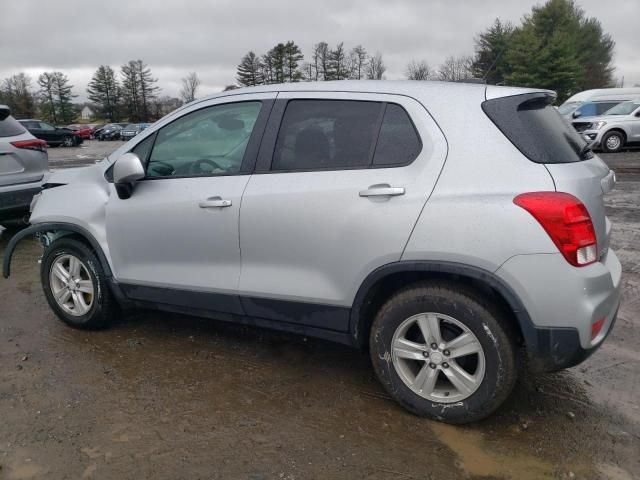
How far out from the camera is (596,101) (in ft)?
65.7

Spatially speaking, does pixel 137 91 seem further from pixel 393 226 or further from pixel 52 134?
pixel 393 226

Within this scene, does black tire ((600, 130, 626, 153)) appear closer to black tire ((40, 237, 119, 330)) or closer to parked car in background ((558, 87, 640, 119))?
parked car in background ((558, 87, 640, 119))

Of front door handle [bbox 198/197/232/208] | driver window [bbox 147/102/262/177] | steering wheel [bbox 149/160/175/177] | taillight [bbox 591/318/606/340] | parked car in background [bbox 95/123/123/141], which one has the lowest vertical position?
parked car in background [bbox 95/123/123/141]

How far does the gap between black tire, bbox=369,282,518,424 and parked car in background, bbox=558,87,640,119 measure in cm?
1817

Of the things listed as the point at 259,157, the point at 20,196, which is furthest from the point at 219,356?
the point at 20,196

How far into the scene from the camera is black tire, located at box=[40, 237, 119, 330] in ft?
12.8

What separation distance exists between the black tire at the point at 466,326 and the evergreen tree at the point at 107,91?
90.9m

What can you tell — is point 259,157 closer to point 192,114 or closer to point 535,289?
point 192,114

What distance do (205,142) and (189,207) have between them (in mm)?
481

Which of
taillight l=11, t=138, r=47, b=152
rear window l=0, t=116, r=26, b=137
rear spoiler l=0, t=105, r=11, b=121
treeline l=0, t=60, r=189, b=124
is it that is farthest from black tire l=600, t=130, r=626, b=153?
treeline l=0, t=60, r=189, b=124

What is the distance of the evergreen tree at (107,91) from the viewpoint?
281ft

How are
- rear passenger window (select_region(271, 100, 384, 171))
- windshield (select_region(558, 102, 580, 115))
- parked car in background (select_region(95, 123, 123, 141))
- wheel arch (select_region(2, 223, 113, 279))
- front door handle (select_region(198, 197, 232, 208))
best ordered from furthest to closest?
parked car in background (select_region(95, 123, 123, 141)), windshield (select_region(558, 102, 580, 115)), wheel arch (select_region(2, 223, 113, 279)), front door handle (select_region(198, 197, 232, 208)), rear passenger window (select_region(271, 100, 384, 171))

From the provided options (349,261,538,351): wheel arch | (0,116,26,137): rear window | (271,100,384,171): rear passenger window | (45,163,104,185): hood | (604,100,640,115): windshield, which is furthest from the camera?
(604,100,640,115): windshield

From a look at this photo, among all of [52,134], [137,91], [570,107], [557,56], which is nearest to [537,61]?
[557,56]
